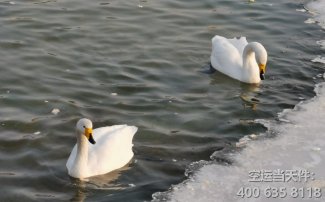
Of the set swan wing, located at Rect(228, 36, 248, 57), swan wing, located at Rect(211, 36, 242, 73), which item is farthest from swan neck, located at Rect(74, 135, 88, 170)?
swan wing, located at Rect(228, 36, 248, 57)

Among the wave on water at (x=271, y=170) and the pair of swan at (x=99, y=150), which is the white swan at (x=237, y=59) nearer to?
the wave on water at (x=271, y=170)

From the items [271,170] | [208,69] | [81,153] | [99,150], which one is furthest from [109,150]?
[208,69]

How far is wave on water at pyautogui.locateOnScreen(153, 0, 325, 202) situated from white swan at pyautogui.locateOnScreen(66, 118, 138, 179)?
0.89 metres

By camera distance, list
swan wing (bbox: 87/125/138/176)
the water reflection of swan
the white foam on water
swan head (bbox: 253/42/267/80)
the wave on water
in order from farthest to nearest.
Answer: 1. the white foam on water
2. swan head (bbox: 253/42/267/80)
3. swan wing (bbox: 87/125/138/176)
4. the wave on water
5. the water reflection of swan

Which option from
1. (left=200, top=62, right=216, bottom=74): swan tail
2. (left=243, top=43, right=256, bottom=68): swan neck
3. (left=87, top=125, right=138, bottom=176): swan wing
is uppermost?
(left=243, top=43, right=256, bottom=68): swan neck

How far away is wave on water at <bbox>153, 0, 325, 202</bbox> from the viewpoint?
8.98 m

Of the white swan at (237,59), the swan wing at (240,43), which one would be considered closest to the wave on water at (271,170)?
the white swan at (237,59)

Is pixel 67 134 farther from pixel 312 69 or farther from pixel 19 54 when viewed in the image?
pixel 312 69

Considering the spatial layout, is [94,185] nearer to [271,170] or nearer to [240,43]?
[271,170]

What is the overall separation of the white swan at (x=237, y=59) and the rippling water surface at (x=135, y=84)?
0.19 metres

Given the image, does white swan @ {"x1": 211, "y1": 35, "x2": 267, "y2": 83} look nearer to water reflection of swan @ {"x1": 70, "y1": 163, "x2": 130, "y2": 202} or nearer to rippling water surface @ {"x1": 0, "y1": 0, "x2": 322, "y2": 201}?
rippling water surface @ {"x1": 0, "y1": 0, "x2": 322, "y2": 201}

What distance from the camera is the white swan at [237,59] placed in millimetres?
12734

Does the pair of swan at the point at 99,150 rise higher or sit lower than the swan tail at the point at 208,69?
lower

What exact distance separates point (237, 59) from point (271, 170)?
393 cm
